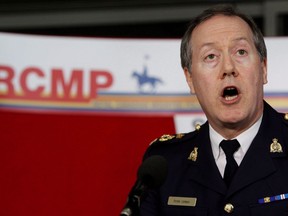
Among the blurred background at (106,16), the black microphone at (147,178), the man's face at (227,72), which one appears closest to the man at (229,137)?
the man's face at (227,72)

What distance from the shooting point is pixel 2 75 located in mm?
3037

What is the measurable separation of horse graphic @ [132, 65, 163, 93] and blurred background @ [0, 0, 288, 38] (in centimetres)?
77

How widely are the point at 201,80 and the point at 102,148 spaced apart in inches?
36.8

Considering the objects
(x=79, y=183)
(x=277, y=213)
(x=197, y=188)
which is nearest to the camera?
(x=277, y=213)

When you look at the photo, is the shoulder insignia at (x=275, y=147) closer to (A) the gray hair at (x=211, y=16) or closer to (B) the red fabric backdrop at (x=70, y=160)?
(A) the gray hair at (x=211, y=16)

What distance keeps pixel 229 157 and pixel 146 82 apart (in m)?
0.92

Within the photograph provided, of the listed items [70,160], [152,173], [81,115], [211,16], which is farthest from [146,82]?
[152,173]

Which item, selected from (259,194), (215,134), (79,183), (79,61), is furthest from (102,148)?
(259,194)

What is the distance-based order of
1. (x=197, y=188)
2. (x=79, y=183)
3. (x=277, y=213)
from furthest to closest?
(x=79, y=183), (x=197, y=188), (x=277, y=213)

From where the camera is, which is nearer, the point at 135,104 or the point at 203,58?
the point at 203,58

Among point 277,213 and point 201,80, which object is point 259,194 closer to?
point 277,213

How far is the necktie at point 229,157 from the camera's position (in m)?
2.11

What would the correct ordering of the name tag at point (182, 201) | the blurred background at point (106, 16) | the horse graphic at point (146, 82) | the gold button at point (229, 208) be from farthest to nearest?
the blurred background at point (106, 16), the horse graphic at point (146, 82), the name tag at point (182, 201), the gold button at point (229, 208)

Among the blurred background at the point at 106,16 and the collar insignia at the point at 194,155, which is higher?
the blurred background at the point at 106,16
